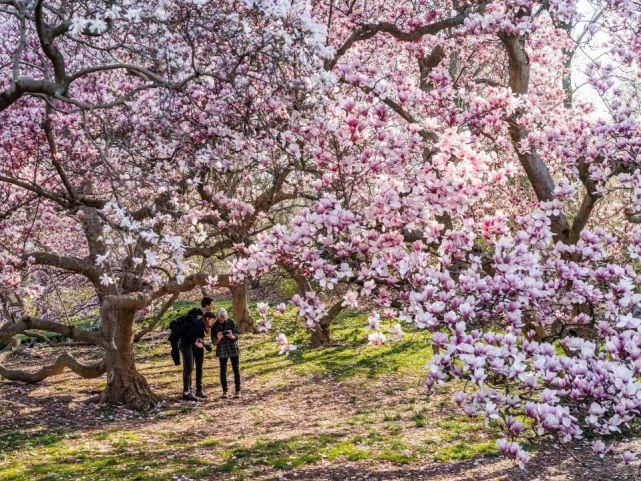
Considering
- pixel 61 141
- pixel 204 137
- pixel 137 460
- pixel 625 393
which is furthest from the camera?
pixel 61 141

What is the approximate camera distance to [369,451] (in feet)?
33.7

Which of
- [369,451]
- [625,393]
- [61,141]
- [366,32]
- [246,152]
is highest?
[366,32]

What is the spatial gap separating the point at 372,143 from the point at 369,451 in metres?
5.76

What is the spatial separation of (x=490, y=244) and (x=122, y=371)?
9.93 metres

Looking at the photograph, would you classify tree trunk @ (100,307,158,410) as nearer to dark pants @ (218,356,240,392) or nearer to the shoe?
the shoe

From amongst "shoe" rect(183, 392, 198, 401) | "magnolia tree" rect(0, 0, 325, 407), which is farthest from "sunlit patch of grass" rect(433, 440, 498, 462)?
"shoe" rect(183, 392, 198, 401)

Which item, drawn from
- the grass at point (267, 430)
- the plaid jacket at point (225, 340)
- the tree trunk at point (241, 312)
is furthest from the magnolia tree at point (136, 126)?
the tree trunk at point (241, 312)

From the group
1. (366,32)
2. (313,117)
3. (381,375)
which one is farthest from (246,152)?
(381,375)

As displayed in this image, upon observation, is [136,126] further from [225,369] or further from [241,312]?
[241,312]

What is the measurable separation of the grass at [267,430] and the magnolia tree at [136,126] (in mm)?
1585

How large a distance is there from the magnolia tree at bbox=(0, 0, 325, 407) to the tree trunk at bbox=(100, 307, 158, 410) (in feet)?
0.08

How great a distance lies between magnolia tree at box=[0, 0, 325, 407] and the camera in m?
6.65

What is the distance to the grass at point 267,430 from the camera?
9.71 m

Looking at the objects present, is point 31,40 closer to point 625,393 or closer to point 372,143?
point 372,143
